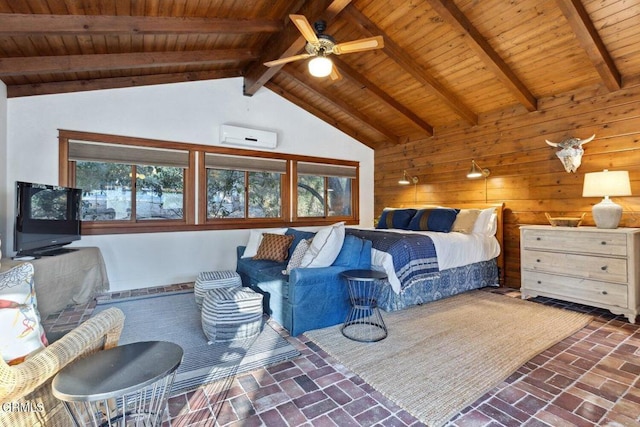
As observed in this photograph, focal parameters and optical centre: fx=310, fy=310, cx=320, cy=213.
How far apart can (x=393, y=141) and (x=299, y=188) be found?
2.11 m

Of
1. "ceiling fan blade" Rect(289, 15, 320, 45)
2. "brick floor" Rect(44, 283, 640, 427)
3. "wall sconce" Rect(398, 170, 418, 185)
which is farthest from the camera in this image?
"wall sconce" Rect(398, 170, 418, 185)

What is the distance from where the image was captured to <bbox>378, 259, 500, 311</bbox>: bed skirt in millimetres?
3424

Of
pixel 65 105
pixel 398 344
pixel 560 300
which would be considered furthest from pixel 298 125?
pixel 560 300

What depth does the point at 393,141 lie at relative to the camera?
620cm

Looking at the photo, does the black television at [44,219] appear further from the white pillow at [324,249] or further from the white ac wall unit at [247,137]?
the white pillow at [324,249]

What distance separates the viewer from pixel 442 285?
12.7 feet

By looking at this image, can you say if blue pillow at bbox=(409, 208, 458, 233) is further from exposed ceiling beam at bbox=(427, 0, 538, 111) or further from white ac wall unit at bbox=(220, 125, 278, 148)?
white ac wall unit at bbox=(220, 125, 278, 148)

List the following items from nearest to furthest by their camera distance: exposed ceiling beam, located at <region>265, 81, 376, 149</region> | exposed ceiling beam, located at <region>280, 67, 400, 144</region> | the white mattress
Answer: the white mattress, exposed ceiling beam, located at <region>280, 67, 400, 144</region>, exposed ceiling beam, located at <region>265, 81, 376, 149</region>

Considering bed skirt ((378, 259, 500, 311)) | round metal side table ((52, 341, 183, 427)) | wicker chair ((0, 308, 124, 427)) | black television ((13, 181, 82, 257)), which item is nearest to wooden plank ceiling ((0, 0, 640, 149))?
black television ((13, 181, 82, 257))

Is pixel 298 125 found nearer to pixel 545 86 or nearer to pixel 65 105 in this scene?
pixel 65 105

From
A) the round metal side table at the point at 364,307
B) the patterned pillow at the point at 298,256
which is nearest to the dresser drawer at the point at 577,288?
the round metal side table at the point at 364,307

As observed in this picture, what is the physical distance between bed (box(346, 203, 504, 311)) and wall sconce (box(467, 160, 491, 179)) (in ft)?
1.55

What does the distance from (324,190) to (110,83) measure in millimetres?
3853

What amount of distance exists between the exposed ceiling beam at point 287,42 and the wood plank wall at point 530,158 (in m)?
2.98
